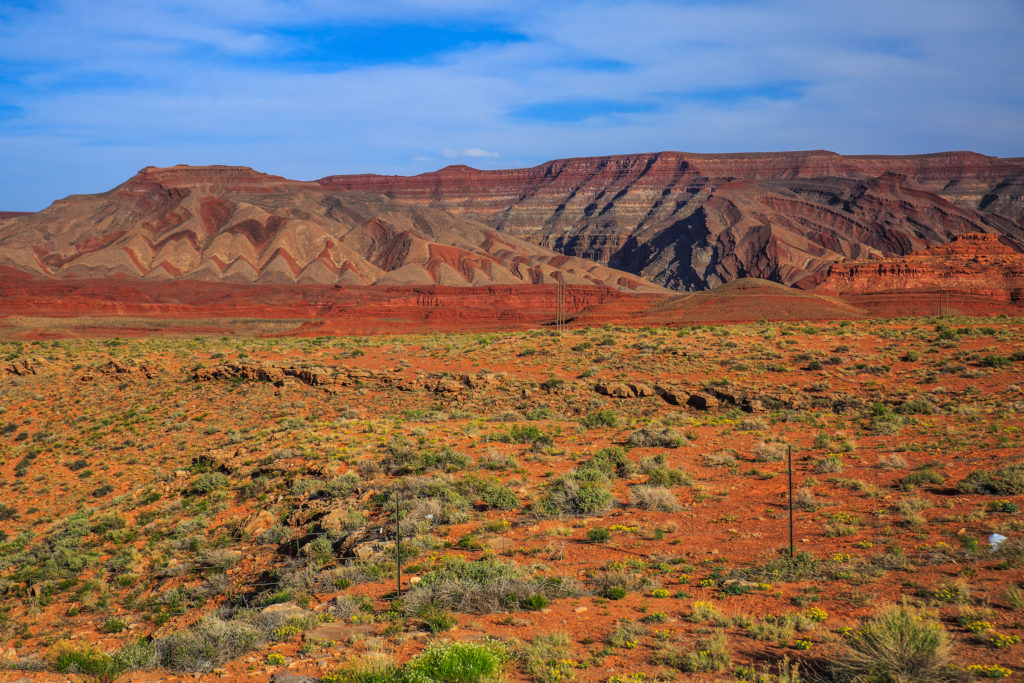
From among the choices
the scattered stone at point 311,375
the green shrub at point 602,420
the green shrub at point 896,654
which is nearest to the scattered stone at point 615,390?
the green shrub at point 602,420

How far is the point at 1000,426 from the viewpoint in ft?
53.0

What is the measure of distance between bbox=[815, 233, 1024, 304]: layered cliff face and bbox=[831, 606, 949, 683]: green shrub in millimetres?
79050

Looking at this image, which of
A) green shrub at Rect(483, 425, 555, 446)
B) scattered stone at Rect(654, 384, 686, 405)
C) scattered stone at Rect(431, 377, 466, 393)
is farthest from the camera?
scattered stone at Rect(431, 377, 466, 393)

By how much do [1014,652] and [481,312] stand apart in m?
75.7

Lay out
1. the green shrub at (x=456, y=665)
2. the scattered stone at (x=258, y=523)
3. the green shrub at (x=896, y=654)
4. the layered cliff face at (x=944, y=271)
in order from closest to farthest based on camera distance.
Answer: the green shrub at (x=896, y=654), the green shrub at (x=456, y=665), the scattered stone at (x=258, y=523), the layered cliff face at (x=944, y=271)

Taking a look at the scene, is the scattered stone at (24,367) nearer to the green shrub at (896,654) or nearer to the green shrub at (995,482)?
the green shrub at (896,654)

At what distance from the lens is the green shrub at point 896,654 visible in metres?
5.98

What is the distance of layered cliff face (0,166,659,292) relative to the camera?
115 m

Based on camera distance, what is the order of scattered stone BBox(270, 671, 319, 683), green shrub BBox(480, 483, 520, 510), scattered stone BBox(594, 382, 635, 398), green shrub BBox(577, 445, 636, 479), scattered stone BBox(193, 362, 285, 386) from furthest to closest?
scattered stone BBox(193, 362, 285, 386)
scattered stone BBox(594, 382, 635, 398)
green shrub BBox(577, 445, 636, 479)
green shrub BBox(480, 483, 520, 510)
scattered stone BBox(270, 671, 319, 683)

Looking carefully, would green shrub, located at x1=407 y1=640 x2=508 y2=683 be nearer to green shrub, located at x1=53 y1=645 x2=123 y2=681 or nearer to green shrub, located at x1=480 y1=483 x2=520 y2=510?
green shrub, located at x1=53 y1=645 x2=123 y2=681

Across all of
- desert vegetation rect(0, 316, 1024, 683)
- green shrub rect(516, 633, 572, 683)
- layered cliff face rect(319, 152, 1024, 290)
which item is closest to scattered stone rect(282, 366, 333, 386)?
desert vegetation rect(0, 316, 1024, 683)

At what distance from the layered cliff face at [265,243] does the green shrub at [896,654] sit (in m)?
109

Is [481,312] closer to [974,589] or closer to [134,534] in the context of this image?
[134,534]

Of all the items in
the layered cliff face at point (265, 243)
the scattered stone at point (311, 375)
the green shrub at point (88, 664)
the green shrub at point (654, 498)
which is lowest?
the green shrub at point (88, 664)
